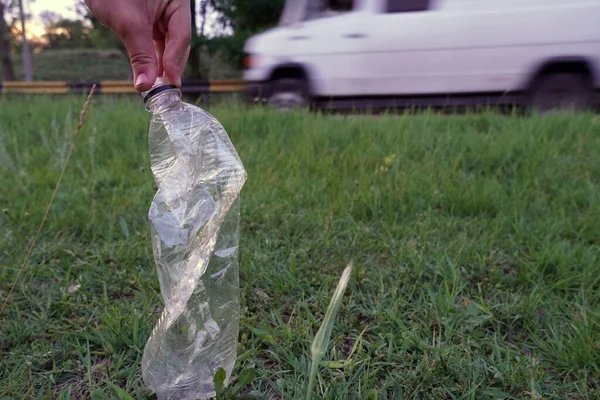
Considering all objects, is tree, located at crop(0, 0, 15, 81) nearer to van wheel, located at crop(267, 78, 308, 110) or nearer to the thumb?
van wheel, located at crop(267, 78, 308, 110)

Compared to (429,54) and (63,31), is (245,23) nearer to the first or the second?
(63,31)

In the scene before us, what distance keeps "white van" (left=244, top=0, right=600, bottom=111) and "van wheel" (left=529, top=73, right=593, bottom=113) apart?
0.01 m

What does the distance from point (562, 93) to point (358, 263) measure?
13.8 ft

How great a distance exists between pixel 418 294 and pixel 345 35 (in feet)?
14.5

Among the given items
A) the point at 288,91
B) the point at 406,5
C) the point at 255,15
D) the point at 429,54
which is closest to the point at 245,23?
the point at 255,15

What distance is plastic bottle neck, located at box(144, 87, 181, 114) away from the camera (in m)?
1.10

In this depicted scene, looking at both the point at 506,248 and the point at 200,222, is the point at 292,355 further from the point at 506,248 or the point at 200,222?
the point at 506,248

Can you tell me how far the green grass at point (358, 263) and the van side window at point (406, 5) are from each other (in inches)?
96.1

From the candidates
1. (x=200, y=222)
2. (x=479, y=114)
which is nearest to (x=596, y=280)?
(x=200, y=222)

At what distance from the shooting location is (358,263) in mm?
2014

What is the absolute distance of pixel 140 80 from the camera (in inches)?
42.8

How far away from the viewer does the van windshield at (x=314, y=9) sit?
576 centimetres

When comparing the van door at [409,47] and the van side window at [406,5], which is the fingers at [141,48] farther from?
the van side window at [406,5]

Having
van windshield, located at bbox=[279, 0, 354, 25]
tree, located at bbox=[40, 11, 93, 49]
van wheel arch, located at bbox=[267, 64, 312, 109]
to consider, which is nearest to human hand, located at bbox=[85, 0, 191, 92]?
van wheel arch, located at bbox=[267, 64, 312, 109]
